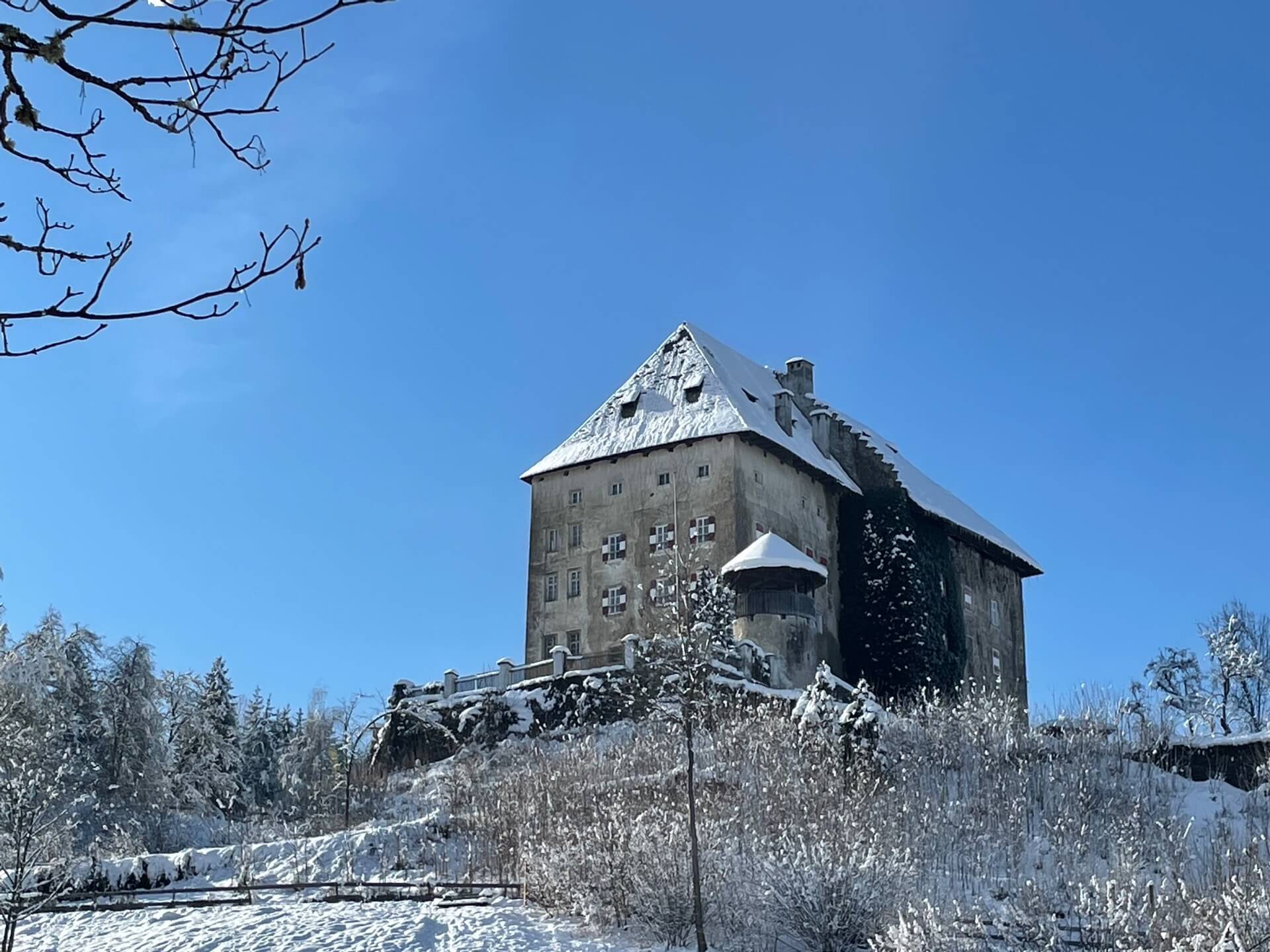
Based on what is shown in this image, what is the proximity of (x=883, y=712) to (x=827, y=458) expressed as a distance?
19029 mm

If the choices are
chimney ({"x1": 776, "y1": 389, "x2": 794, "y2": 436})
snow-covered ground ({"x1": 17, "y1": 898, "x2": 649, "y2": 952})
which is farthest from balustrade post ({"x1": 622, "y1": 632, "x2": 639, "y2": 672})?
snow-covered ground ({"x1": 17, "y1": 898, "x2": 649, "y2": 952})

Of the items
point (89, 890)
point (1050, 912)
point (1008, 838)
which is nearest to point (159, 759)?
point (89, 890)

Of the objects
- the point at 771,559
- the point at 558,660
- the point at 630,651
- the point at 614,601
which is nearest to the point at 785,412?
A: the point at 614,601

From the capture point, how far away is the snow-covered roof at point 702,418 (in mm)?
43594

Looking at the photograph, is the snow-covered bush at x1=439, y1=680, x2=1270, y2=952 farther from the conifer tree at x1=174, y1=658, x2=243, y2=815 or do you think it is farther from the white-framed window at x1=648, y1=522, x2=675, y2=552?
the conifer tree at x1=174, y1=658, x2=243, y2=815

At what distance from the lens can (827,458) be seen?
156 feet

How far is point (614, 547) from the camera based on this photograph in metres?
43.2

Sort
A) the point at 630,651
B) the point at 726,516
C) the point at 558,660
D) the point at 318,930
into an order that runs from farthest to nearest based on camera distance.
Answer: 1. the point at 726,516
2. the point at 558,660
3. the point at 630,651
4. the point at 318,930

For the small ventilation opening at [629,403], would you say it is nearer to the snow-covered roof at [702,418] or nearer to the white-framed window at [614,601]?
the snow-covered roof at [702,418]

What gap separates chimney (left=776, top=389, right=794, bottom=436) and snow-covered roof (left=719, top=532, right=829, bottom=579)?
7.64 meters

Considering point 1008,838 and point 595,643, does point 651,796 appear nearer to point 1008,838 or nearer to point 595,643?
point 1008,838

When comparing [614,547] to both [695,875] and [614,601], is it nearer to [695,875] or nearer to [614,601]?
[614,601]

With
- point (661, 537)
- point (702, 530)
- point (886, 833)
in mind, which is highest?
point (702, 530)

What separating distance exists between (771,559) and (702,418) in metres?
6.59
